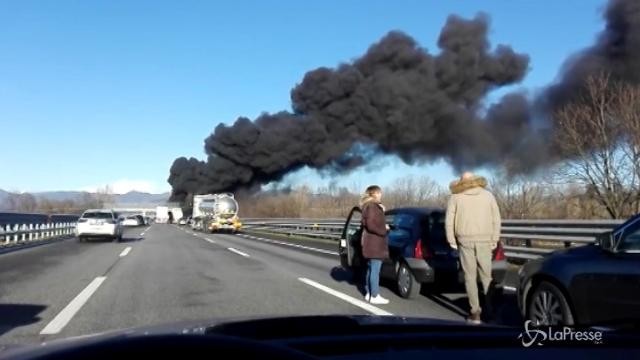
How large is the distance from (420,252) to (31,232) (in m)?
21.8

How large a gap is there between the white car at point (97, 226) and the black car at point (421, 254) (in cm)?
2040

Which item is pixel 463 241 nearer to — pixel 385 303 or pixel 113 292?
pixel 385 303

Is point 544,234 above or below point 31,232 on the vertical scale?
above

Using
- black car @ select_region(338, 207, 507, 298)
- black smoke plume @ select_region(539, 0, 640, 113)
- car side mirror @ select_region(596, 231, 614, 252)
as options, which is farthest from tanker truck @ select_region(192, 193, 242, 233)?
car side mirror @ select_region(596, 231, 614, 252)

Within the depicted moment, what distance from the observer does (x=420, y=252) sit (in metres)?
9.53

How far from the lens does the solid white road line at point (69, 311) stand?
23.9ft

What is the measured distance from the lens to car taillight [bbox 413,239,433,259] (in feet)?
31.1

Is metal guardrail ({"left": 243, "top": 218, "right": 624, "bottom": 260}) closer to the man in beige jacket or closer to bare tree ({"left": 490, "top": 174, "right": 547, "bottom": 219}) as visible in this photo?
the man in beige jacket

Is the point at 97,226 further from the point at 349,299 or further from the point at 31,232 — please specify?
the point at 349,299

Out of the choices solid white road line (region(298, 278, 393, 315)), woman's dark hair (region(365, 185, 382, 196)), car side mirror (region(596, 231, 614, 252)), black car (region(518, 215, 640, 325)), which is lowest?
solid white road line (region(298, 278, 393, 315))

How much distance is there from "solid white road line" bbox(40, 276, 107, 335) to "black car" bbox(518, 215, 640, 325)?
191 inches

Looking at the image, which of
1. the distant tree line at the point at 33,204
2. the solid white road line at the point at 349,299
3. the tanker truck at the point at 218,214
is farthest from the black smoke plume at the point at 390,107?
the distant tree line at the point at 33,204

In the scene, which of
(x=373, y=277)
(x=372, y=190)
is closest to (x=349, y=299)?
(x=373, y=277)

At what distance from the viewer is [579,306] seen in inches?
241
